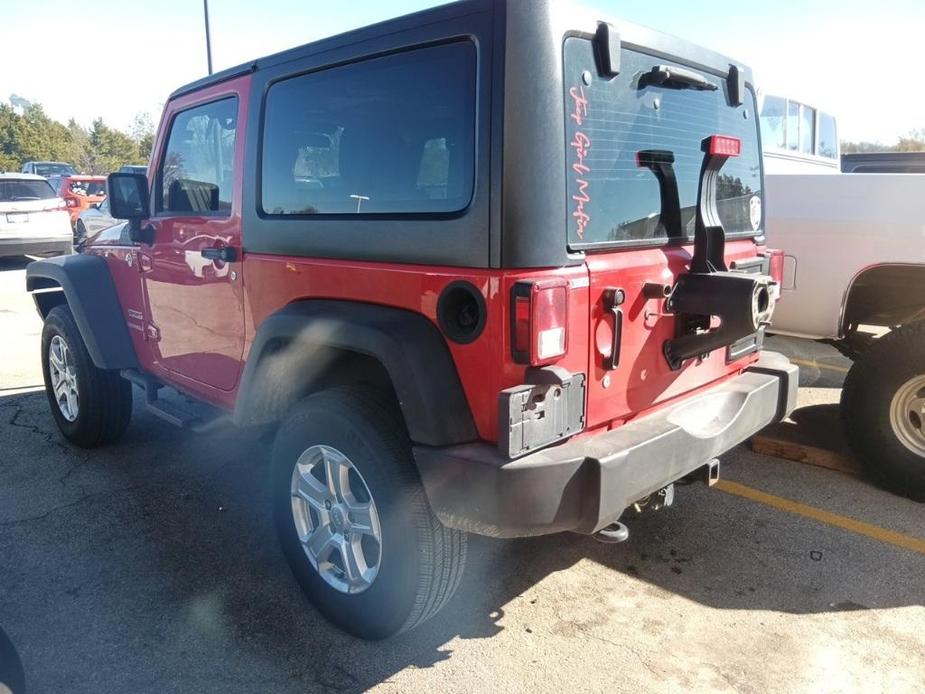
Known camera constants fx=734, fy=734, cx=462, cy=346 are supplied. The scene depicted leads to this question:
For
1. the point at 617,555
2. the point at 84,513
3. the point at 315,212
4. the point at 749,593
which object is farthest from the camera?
the point at 84,513

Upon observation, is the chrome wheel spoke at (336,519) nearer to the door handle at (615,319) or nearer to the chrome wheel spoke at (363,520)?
the chrome wheel spoke at (363,520)

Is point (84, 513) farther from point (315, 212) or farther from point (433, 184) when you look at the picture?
point (433, 184)

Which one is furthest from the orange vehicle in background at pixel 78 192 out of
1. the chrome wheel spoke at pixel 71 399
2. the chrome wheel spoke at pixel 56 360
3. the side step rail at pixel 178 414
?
the side step rail at pixel 178 414

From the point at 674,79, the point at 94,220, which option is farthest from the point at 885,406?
the point at 94,220

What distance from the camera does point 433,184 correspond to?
2.42 m

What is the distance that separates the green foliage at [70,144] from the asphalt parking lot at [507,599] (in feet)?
163

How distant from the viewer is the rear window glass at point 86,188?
19.3 m

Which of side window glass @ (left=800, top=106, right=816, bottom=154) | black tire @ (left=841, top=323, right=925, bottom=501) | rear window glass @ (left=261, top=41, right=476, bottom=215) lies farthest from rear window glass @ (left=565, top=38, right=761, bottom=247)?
side window glass @ (left=800, top=106, right=816, bottom=154)

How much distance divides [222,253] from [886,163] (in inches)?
355

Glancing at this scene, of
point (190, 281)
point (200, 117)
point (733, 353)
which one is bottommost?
point (733, 353)

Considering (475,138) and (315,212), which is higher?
(475,138)

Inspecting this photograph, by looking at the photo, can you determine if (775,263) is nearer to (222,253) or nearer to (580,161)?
(580,161)

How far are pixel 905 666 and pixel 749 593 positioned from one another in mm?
602

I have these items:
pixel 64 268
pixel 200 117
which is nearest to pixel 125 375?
pixel 64 268
